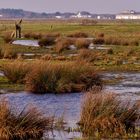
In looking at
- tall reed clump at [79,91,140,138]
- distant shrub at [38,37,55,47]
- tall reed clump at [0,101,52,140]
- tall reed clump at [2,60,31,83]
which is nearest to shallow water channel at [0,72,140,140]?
tall reed clump at [79,91,140,138]

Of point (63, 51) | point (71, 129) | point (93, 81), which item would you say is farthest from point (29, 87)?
point (63, 51)

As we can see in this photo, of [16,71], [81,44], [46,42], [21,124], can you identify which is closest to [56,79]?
[16,71]

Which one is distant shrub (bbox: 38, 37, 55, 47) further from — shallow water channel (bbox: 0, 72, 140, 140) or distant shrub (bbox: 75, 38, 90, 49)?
shallow water channel (bbox: 0, 72, 140, 140)

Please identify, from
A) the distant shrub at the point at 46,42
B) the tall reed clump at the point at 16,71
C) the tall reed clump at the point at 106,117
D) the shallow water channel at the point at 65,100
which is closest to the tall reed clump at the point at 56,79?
the shallow water channel at the point at 65,100

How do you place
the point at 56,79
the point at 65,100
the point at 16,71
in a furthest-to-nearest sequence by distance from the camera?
the point at 16,71 → the point at 56,79 → the point at 65,100

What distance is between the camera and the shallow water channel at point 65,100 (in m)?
22.2

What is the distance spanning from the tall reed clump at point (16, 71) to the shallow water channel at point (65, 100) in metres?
3.06

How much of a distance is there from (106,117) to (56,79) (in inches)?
434

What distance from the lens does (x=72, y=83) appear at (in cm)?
2995

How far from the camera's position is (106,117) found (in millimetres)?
18734

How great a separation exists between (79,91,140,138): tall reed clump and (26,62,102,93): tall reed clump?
33.7 ft

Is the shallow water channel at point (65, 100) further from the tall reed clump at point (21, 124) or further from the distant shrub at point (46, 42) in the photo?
the distant shrub at point (46, 42)

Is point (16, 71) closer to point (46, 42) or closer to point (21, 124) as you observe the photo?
point (21, 124)

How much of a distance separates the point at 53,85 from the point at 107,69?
1195cm
